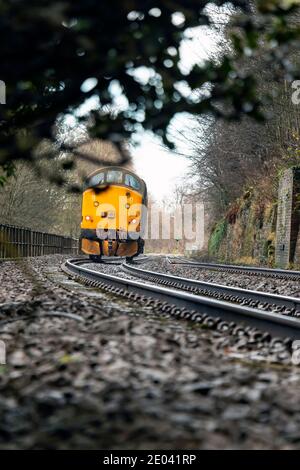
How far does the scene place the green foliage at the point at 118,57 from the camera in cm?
335

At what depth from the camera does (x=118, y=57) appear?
3.55 m

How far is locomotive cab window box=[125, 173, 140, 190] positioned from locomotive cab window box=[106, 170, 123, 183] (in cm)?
21

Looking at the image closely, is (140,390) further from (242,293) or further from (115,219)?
(115,219)

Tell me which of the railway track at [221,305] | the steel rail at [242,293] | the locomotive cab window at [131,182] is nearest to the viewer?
the railway track at [221,305]

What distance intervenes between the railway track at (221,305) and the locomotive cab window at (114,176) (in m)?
9.92

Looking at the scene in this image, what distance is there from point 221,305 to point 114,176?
16.3m

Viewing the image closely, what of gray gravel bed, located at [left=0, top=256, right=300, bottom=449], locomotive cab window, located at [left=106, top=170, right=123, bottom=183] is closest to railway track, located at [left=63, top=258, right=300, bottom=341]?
gray gravel bed, located at [left=0, top=256, right=300, bottom=449]

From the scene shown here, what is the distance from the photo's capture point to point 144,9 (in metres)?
3.76

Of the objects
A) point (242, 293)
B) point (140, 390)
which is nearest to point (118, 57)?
point (140, 390)

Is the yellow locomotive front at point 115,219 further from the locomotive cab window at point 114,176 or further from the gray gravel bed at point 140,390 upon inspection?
the gray gravel bed at point 140,390

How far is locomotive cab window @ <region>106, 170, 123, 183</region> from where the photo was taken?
866 inches

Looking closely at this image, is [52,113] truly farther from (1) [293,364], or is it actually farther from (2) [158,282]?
(2) [158,282]

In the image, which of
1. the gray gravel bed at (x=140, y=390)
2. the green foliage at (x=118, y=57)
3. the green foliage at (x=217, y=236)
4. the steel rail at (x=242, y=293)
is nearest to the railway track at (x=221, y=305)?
the steel rail at (x=242, y=293)

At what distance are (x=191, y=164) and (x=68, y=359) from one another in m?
29.8
